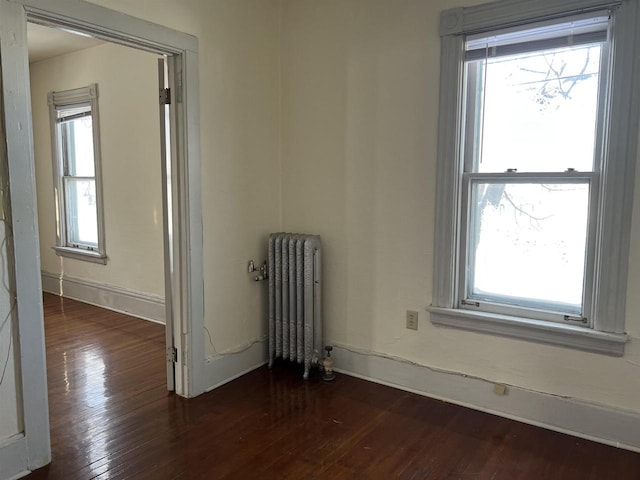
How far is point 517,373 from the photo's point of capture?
267 cm

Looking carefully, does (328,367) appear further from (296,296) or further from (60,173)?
(60,173)

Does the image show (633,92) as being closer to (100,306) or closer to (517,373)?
(517,373)

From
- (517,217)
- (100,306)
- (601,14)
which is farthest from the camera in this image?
(100,306)

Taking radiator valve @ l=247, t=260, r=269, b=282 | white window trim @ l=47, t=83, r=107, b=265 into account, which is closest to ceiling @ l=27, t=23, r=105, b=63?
white window trim @ l=47, t=83, r=107, b=265

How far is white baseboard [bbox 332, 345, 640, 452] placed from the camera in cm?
241

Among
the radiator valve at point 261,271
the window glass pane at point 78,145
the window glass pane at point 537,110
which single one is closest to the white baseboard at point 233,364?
the radiator valve at point 261,271

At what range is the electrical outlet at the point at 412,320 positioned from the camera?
2975 millimetres

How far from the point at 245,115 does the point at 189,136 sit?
20.0 inches

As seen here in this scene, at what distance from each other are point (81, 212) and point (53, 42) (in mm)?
1701

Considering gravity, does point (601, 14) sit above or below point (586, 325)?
above

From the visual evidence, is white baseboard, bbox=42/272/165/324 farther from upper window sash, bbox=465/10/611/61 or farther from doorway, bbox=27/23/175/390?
upper window sash, bbox=465/10/611/61

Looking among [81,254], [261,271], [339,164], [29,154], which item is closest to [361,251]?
[339,164]

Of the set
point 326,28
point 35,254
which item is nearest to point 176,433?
point 35,254

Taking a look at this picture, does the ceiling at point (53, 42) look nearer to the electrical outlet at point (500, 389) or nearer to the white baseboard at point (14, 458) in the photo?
the white baseboard at point (14, 458)
